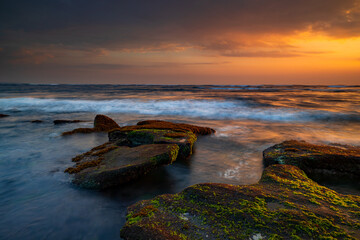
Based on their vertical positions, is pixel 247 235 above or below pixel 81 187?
above

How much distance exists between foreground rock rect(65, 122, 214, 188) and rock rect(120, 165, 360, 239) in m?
1.50

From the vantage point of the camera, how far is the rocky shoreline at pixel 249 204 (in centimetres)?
279

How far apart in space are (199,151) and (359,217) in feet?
17.2

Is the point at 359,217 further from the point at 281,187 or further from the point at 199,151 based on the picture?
the point at 199,151

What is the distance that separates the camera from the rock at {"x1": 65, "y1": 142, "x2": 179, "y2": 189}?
4.87 m

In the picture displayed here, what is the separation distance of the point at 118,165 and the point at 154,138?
1.98 metres

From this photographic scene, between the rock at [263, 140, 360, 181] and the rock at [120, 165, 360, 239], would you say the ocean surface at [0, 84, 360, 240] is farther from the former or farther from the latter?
the rock at [120, 165, 360, 239]

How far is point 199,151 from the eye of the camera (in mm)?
7934

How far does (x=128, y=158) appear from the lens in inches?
215

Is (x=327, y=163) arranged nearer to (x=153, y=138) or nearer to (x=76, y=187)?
(x=153, y=138)

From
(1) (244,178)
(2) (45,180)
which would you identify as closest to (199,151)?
(1) (244,178)

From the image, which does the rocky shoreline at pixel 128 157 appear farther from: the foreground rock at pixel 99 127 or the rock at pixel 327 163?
the foreground rock at pixel 99 127

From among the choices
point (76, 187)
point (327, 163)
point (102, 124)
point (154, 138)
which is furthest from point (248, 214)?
point (102, 124)

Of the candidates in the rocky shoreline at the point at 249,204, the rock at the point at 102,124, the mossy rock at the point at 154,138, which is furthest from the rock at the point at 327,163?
the rock at the point at 102,124
